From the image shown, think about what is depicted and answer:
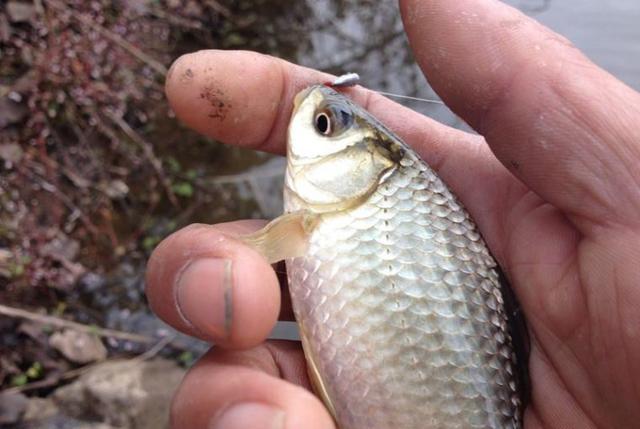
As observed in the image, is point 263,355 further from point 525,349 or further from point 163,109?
point 163,109

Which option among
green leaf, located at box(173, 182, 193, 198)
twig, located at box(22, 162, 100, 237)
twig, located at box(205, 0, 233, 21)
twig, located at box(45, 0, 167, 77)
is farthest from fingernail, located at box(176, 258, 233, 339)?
twig, located at box(205, 0, 233, 21)

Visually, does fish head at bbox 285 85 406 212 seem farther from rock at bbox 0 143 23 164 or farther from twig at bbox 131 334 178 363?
rock at bbox 0 143 23 164

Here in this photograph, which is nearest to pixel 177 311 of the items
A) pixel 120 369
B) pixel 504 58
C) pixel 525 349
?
pixel 525 349

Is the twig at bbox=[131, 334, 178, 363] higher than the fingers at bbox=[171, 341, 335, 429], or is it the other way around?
the fingers at bbox=[171, 341, 335, 429]

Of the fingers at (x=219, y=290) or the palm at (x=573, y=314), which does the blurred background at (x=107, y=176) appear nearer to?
the fingers at (x=219, y=290)

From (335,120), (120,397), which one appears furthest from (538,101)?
(120,397)

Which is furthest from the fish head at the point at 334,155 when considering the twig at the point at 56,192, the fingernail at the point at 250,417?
the twig at the point at 56,192
